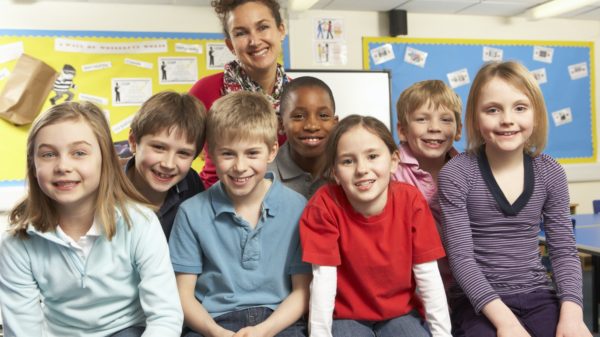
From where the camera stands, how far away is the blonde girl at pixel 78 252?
1.36 meters

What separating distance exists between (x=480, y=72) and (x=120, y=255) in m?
1.21

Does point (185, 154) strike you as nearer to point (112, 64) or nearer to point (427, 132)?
point (427, 132)

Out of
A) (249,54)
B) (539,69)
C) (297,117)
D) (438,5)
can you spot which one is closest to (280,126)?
(297,117)

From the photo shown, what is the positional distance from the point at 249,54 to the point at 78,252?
3.26ft

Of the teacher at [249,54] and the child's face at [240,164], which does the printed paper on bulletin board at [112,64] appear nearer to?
the teacher at [249,54]

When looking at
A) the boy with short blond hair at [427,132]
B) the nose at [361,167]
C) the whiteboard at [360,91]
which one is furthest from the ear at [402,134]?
the whiteboard at [360,91]

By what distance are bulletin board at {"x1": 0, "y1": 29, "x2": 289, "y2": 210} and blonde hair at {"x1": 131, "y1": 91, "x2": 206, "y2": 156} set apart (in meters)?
2.53

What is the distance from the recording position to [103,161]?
1.43m

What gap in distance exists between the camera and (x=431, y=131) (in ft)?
5.95

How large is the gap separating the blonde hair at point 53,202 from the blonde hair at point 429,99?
1031mm

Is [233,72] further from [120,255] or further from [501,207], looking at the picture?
[501,207]

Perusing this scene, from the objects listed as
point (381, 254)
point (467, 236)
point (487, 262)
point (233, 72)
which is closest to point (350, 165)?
point (381, 254)

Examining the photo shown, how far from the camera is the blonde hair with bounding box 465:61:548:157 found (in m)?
1.54

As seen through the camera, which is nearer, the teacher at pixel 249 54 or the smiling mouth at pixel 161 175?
the smiling mouth at pixel 161 175
